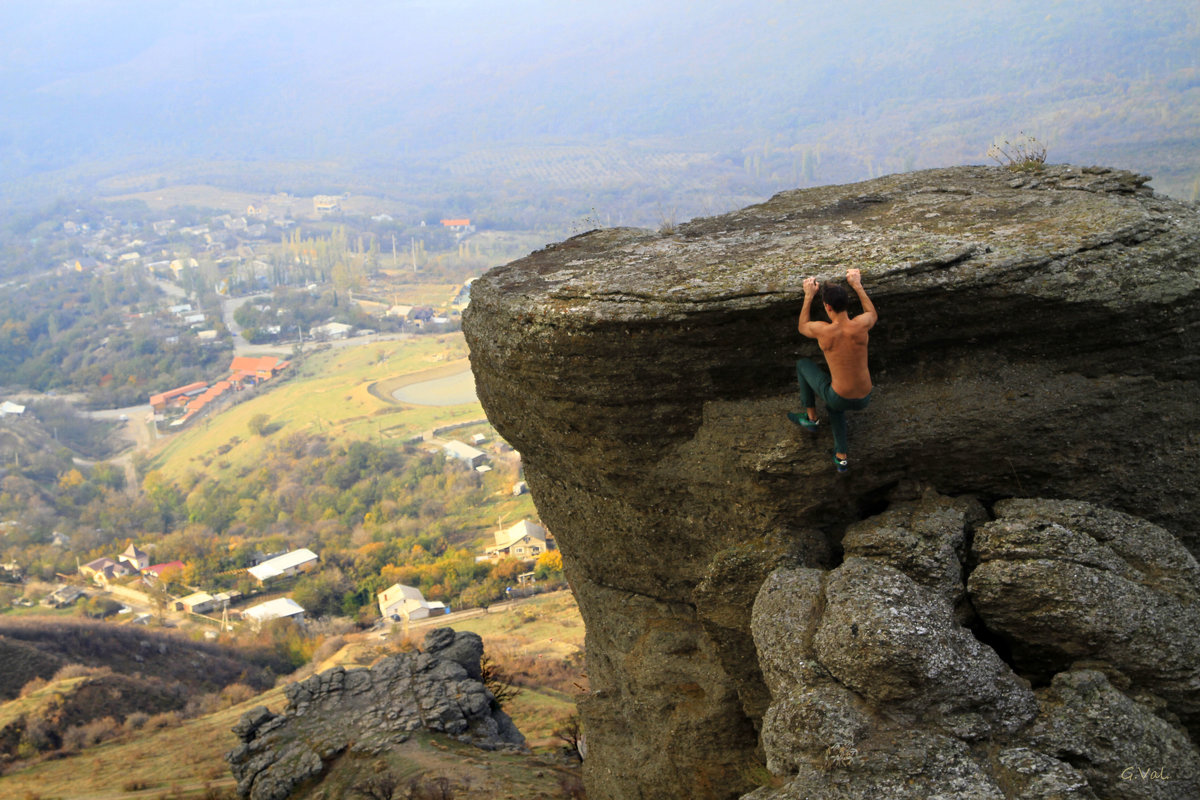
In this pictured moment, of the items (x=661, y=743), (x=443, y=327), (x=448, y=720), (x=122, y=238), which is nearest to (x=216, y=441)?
(x=443, y=327)

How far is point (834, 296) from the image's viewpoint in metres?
8.19

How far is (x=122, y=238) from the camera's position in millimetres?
196125

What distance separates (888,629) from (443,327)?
121m

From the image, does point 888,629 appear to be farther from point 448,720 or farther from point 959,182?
point 448,720

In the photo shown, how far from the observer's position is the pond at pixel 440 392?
337ft

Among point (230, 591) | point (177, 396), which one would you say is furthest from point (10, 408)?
point (230, 591)

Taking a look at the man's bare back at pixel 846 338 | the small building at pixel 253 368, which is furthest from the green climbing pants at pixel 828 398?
the small building at pixel 253 368

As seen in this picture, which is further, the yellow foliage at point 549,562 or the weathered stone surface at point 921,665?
the yellow foliage at point 549,562

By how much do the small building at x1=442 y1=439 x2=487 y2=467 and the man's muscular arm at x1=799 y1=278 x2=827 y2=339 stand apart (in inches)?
3072

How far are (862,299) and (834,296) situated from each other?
37cm

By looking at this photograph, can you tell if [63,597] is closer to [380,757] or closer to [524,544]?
[524,544]

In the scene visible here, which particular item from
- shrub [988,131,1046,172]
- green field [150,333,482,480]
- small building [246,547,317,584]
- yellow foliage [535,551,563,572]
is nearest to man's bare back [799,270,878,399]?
shrub [988,131,1046,172]

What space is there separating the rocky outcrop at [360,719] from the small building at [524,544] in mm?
43142

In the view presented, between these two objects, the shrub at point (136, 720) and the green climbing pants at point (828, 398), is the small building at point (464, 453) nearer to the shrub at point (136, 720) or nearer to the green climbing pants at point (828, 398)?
the shrub at point (136, 720)
